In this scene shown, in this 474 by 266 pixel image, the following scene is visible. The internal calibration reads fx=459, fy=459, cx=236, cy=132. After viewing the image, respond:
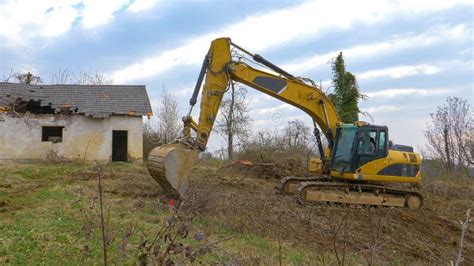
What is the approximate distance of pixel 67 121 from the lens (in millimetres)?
23547

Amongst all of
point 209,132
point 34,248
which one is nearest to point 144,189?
point 209,132

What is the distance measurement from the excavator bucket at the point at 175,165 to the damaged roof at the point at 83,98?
13.9m

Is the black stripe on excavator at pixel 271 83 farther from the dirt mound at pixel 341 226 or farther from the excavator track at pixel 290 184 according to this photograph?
the dirt mound at pixel 341 226

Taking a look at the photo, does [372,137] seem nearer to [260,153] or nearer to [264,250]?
[264,250]

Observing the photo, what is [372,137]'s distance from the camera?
12695 mm

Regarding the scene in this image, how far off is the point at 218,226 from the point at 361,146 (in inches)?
210

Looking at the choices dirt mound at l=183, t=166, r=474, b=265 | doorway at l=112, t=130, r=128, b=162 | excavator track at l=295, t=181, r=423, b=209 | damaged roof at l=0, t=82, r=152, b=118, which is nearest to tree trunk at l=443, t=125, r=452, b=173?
dirt mound at l=183, t=166, r=474, b=265

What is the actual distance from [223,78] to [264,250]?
19.8 feet

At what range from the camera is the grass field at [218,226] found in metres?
6.30

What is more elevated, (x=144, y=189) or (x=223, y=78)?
(x=223, y=78)

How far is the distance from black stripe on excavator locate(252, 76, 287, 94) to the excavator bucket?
309 cm

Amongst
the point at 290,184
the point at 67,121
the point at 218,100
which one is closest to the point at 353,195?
the point at 290,184

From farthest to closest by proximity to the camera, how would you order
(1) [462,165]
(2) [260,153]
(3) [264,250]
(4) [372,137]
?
(1) [462,165], (2) [260,153], (4) [372,137], (3) [264,250]

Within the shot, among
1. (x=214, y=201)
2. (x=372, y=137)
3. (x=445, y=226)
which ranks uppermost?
(x=372, y=137)
